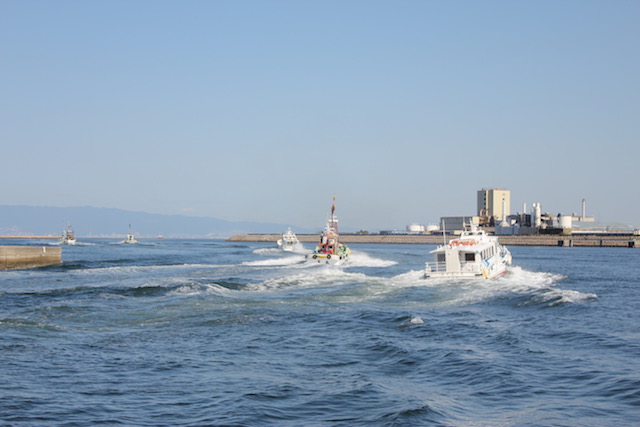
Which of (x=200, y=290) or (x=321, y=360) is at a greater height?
(x=321, y=360)

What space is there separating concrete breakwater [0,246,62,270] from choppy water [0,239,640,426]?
26.8 meters

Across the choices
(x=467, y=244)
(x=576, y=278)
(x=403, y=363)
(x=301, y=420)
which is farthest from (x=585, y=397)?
(x=576, y=278)

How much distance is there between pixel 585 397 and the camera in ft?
48.3

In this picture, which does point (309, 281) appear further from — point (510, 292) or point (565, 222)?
point (565, 222)

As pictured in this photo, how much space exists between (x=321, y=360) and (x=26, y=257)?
52230 mm

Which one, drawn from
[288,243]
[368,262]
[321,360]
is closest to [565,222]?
[288,243]

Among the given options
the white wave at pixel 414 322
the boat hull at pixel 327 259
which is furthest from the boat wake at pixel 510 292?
the boat hull at pixel 327 259

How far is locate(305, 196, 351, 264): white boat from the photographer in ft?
239

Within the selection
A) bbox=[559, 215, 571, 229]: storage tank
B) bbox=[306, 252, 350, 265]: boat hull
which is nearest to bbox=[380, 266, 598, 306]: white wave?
bbox=[306, 252, 350, 265]: boat hull

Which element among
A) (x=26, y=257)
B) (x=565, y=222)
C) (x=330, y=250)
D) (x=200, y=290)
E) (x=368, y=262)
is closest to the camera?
(x=200, y=290)

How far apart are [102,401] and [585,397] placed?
11.1m

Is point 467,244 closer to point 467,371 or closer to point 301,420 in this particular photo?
point 467,371

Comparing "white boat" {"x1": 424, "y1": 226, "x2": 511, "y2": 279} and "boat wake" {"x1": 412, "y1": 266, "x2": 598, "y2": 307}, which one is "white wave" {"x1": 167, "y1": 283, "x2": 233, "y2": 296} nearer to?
"boat wake" {"x1": 412, "y1": 266, "x2": 598, "y2": 307}

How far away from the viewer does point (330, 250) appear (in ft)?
247
